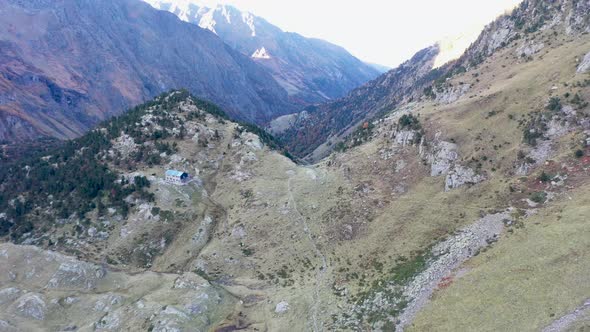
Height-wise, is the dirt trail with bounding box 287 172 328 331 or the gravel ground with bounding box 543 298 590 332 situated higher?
the gravel ground with bounding box 543 298 590 332

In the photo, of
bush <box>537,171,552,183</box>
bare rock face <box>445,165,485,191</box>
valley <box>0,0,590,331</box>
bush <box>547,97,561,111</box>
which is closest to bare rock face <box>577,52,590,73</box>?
valley <box>0,0,590,331</box>

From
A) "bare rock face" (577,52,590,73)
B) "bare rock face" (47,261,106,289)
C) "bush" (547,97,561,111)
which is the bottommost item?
"bare rock face" (47,261,106,289)

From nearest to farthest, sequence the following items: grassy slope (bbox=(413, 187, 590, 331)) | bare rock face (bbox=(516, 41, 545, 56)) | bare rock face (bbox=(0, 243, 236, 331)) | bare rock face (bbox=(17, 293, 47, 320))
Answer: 1. grassy slope (bbox=(413, 187, 590, 331))
2. bare rock face (bbox=(0, 243, 236, 331))
3. bare rock face (bbox=(17, 293, 47, 320))
4. bare rock face (bbox=(516, 41, 545, 56))

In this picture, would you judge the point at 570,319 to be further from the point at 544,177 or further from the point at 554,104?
the point at 554,104

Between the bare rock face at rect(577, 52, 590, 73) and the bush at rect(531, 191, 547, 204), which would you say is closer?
the bush at rect(531, 191, 547, 204)

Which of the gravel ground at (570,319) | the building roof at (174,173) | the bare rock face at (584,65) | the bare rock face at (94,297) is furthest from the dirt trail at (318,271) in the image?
the bare rock face at (584,65)

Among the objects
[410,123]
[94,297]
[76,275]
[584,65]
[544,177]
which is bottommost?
[94,297]

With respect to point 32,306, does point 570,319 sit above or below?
above

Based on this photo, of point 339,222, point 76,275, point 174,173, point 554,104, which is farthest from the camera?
point 174,173

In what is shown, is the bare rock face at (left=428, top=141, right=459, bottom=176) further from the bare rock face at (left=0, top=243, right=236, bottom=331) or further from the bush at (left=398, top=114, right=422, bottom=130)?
the bare rock face at (left=0, top=243, right=236, bottom=331)

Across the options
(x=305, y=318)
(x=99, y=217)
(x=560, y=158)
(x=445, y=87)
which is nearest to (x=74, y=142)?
(x=99, y=217)

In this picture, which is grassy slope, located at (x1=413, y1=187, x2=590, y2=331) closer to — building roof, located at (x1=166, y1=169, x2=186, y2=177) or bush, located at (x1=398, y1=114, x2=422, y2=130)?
bush, located at (x1=398, y1=114, x2=422, y2=130)

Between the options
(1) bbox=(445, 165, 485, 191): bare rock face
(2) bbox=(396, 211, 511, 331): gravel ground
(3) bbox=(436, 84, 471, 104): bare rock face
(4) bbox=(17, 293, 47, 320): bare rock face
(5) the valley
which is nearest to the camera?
(5) the valley

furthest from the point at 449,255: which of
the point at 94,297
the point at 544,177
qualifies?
the point at 94,297
